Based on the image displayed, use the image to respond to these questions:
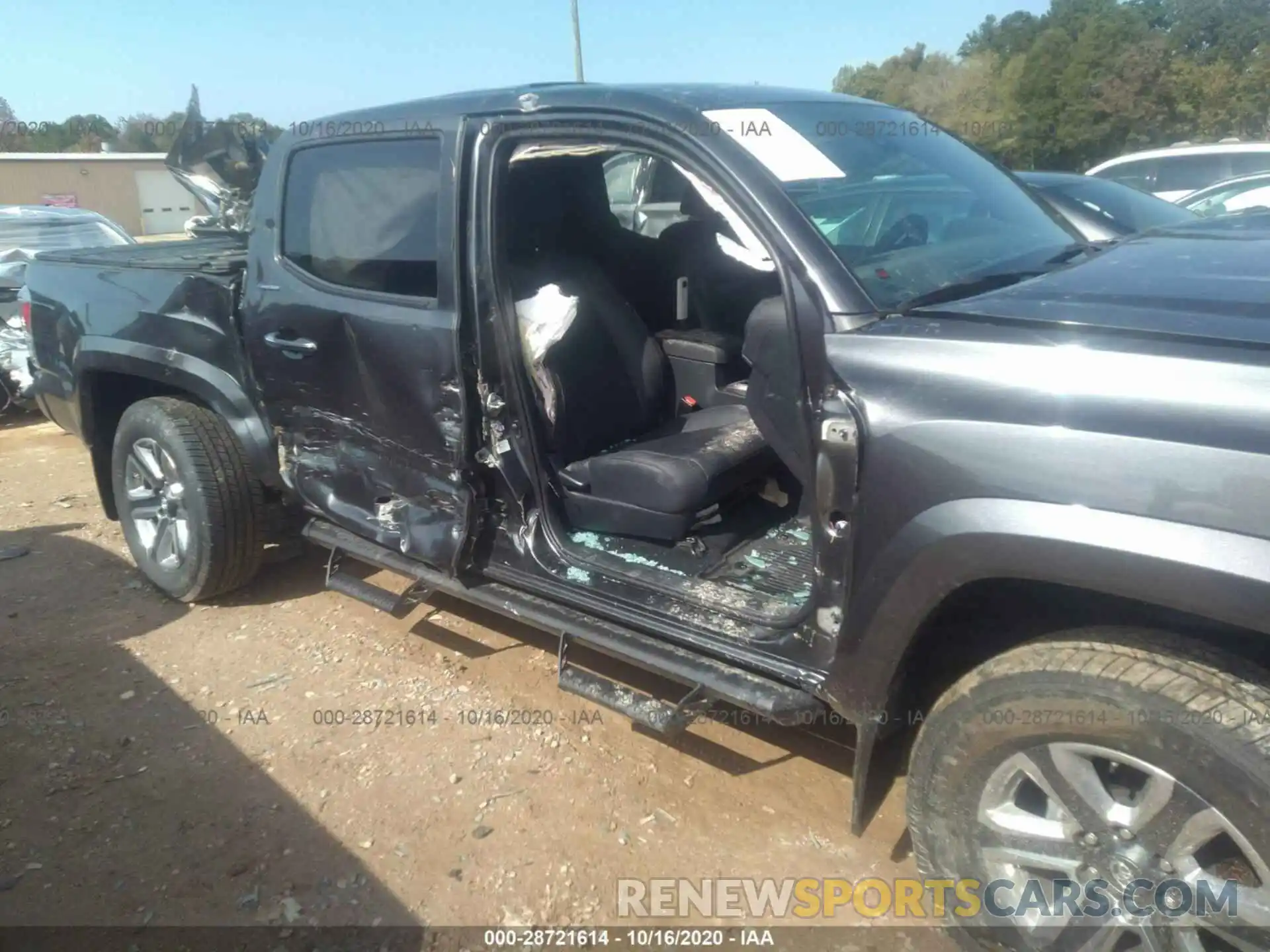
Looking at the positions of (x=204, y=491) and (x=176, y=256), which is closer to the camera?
(x=204, y=491)

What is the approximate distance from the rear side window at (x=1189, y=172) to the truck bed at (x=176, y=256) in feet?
32.4

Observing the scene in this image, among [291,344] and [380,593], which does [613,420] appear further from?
[291,344]

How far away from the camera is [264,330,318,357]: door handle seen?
10.6 ft

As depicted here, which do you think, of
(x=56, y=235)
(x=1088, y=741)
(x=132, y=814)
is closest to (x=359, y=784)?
(x=132, y=814)

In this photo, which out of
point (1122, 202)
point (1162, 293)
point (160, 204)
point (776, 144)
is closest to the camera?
point (1162, 293)

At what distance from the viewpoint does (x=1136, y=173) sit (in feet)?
35.3

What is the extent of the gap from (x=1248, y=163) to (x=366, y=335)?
10360 mm

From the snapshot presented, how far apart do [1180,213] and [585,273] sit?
4.64m

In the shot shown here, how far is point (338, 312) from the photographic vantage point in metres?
3.10

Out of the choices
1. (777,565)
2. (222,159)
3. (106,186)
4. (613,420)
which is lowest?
(777,565)

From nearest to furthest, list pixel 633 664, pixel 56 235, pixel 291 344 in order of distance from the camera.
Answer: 1. pixel 633 664
2. pixel 291 344
3. pixel 56 235

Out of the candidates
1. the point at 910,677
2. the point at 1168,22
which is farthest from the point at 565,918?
the point at 1168,22

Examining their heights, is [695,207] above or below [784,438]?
above

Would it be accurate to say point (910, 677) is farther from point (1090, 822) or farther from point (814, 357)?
point (814, 357)
